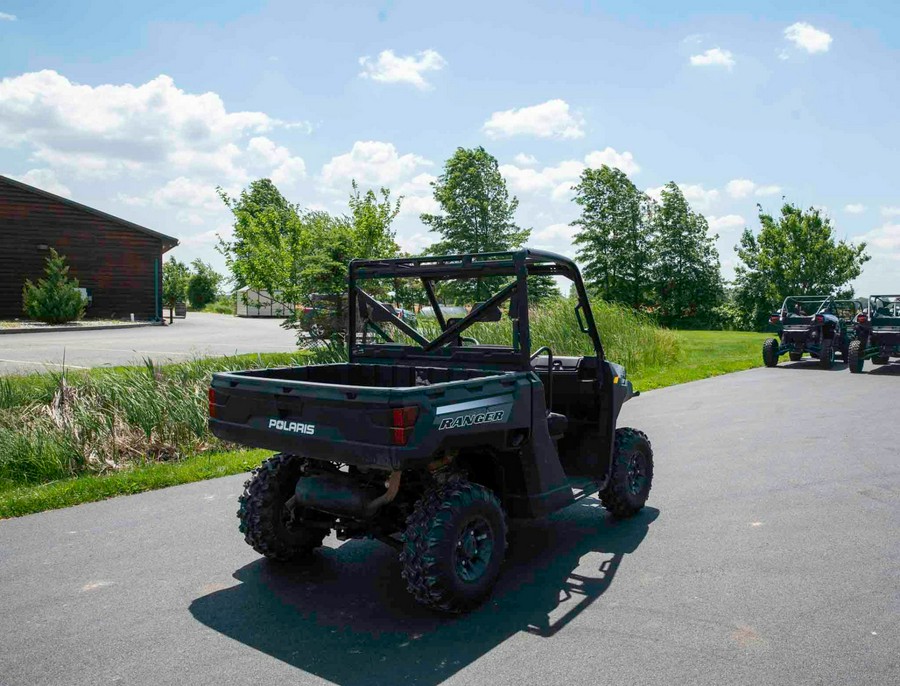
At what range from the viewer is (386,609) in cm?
432

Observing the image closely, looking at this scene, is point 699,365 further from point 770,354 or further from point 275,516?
point 275,516

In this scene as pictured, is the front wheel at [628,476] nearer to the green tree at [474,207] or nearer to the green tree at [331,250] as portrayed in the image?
the green tree at [331,250]

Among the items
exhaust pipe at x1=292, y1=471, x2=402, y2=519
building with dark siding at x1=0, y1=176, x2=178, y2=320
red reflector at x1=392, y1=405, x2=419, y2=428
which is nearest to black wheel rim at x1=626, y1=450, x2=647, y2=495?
exhaust pipe at x1=292, y1=471, x2=402, y2=519

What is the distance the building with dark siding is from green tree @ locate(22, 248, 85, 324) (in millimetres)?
2262

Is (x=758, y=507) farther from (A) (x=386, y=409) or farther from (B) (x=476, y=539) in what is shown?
(A) (x=386, y=409)

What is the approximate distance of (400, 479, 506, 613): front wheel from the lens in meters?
4.08

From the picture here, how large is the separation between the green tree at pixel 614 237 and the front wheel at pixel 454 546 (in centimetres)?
4752

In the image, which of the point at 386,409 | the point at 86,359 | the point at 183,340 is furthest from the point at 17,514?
the point at 183,340

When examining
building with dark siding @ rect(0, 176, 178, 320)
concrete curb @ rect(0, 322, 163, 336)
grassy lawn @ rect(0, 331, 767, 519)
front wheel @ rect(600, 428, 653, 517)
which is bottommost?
grassy lawn @ rect(0, 331, 767, 519)

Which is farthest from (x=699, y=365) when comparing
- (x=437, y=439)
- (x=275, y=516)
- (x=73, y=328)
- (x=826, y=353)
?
(x=73, y=328)

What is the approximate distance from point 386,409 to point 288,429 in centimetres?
72

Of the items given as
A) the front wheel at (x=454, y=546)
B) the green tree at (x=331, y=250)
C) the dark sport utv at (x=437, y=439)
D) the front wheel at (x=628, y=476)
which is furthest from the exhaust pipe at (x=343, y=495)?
the green tree at (x=331, y=250)

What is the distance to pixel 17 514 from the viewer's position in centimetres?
620

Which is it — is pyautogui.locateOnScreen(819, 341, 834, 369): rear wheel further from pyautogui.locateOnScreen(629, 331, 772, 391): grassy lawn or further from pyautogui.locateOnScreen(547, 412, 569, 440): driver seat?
pyautogui.locateOnScreen(547, 412, 569, 440): driver seat
